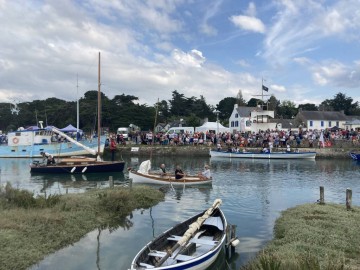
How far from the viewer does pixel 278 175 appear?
31531 mm

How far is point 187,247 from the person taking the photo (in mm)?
10375

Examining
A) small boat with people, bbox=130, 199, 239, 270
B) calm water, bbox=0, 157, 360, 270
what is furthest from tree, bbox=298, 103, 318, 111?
small boat with people, bbox=130, 199, 239, 270

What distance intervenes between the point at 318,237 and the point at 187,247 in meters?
4.21

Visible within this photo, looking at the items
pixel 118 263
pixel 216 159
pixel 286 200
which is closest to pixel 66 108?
pixel 216 159

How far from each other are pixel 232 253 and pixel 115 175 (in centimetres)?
2103

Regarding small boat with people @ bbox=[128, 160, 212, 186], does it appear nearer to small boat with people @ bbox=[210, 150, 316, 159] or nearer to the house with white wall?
small boat with people @ bbox=[210, 150, 316, 159]

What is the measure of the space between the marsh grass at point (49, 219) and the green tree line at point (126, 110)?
186 ft

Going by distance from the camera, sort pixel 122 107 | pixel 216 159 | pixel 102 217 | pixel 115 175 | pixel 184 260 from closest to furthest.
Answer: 1. pixel 184 260
2. pixel 102 217
3. pixel 115 175
4. pixel 216 159
5. pixel 122 107

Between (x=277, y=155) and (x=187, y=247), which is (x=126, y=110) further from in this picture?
(x=187, y=247)

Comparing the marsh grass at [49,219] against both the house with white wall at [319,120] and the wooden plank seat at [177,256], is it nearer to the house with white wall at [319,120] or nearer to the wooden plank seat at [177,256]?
the wooden plank seat at [177,256]

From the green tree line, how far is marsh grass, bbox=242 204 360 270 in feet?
185

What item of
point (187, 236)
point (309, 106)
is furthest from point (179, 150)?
point (309, 106)

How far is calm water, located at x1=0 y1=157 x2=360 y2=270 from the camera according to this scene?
11.4 meters

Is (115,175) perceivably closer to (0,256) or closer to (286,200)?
(286,200)
